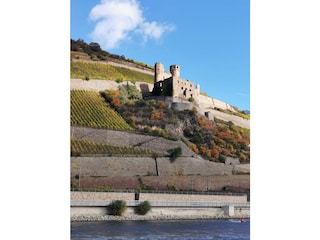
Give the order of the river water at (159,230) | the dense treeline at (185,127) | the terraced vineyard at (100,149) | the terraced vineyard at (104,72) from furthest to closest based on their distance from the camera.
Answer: the terraced vineyard at (104,72)
the dense treeline at (185,127)
the terraced vineyard at (100,149)
the river water at (159,230)

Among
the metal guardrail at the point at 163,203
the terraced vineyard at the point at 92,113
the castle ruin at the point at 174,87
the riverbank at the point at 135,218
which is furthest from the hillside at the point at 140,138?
the riverbank at the point at 135,218

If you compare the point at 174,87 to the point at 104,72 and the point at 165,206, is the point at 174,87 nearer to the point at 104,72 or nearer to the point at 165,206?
the point at 104,72

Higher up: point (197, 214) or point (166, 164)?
point (166, 164)

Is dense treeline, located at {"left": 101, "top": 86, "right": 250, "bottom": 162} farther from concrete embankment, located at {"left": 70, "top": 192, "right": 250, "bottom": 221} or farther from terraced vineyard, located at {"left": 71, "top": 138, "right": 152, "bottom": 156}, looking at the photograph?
concrete embankment, located at {"left": 70, "top": 192, "right": 250, "bottom": 221}

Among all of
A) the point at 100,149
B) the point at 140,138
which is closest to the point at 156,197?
the point at 100,149

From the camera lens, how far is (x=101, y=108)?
1213 cm

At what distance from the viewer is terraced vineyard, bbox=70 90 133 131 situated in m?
11.3

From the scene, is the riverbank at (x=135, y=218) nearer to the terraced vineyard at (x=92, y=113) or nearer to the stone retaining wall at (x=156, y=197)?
the stone retaining wall at (x=156, y=197)

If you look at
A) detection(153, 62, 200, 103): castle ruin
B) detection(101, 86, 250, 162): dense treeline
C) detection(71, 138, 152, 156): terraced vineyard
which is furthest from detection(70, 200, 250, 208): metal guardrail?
detection(153, 62, 200, 103): castle ruin

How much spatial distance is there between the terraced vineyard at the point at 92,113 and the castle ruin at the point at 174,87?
1941mm

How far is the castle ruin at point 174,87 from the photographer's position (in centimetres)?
1312
